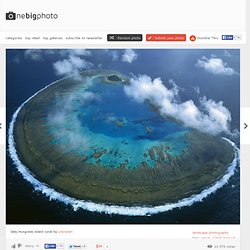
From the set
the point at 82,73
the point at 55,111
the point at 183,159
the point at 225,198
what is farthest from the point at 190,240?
Answer: the point at 82,73
